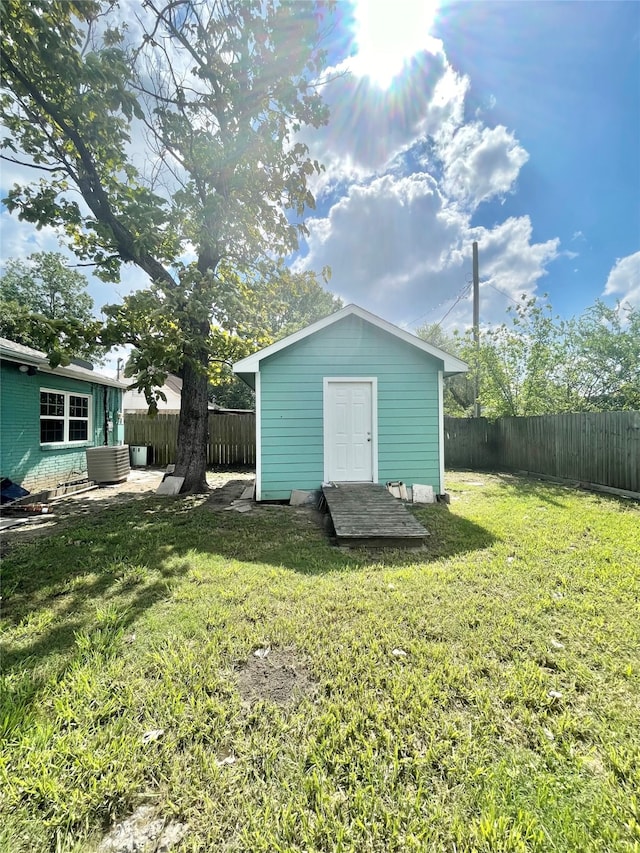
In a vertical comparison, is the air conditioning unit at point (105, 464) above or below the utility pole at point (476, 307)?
below

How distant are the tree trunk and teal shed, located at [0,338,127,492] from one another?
2754 mm

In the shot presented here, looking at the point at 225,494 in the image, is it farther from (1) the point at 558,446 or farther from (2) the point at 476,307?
(2) the point at 476,307

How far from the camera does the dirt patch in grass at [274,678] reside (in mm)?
1908

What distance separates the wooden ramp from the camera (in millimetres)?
4334

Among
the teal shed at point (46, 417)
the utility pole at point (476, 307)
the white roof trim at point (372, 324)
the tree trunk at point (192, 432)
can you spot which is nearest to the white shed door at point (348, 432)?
the white roof trim at point (372, 324)

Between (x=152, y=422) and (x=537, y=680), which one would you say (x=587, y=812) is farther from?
(x=152, y=422)

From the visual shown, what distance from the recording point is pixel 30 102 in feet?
21.5

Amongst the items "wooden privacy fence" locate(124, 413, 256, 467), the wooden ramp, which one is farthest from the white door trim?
"wooden privacy fence" locate(124, 413, 256, 467)

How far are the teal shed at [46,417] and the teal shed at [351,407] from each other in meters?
4.95

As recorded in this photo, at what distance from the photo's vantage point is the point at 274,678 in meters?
2.04

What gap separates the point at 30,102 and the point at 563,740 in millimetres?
11364

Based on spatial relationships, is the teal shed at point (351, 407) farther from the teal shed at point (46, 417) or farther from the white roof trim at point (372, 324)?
the teal shed at point (46, 417)

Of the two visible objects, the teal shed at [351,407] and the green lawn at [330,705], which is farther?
the teal shed at [351,407]

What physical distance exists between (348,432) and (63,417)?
7631 mm
